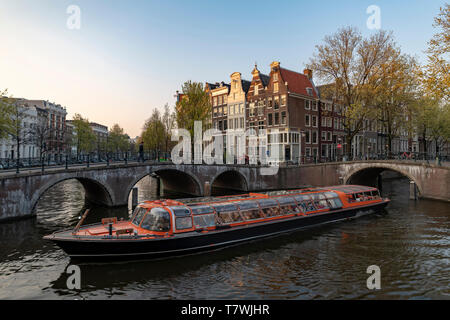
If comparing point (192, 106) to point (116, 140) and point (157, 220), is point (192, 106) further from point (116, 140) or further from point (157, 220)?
point (116, 140)

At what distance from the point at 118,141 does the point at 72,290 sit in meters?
103

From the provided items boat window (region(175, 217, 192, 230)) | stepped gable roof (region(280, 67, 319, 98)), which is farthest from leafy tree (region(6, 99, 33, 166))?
stepped gable roof (region(280, 67, 319, 98))

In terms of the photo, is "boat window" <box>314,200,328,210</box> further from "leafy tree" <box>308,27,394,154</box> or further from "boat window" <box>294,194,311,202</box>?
"leafy tree" <box>308,27,394,154</box>

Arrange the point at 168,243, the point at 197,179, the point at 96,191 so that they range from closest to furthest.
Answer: the point at 168,243, the point at 96,191, the point at 197,179

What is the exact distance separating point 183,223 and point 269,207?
6065 mm

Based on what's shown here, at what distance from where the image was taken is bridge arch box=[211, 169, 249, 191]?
38.5m

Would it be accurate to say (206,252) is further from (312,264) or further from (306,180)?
(306,180)

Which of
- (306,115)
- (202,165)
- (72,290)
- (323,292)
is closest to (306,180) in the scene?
(306,115)

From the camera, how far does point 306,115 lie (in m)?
47.3

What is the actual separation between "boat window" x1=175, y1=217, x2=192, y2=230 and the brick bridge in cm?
1322

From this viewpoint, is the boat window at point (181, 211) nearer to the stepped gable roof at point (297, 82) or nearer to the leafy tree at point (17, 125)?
the leafy tree at point (17, 125)

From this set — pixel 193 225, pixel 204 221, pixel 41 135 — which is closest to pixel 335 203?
pixel 204 221

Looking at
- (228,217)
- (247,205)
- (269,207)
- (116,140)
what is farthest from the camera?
(116,140)

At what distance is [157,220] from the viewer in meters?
13.5
